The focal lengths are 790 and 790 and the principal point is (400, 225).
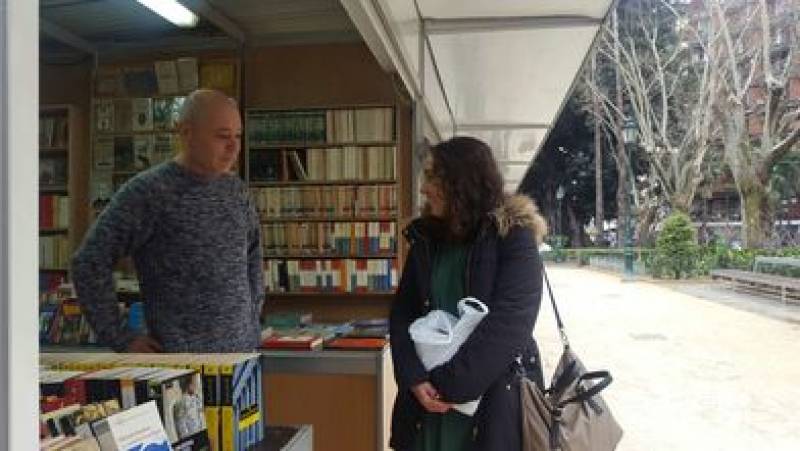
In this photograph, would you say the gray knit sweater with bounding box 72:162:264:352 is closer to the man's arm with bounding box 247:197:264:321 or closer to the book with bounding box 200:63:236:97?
the man's arm with bounding box 247:197:264:321

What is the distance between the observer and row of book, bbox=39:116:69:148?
4.97m

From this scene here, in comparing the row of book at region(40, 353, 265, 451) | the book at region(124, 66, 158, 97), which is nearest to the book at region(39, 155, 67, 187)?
the book at region(124, 66, 158, 97)

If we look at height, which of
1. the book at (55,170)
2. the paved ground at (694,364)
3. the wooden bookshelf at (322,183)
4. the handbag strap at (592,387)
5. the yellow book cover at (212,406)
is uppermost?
the book at (55,170)

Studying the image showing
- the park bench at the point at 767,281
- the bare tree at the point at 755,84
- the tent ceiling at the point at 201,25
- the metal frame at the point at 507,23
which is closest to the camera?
the metal frame at the point at 507,23

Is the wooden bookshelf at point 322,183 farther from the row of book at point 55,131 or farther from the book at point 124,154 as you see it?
the row of book at point 55,131

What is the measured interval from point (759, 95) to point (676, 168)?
3.05 metres

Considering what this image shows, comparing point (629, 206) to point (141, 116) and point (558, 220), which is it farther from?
point (141, 116)

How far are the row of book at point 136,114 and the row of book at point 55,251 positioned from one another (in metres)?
0.74

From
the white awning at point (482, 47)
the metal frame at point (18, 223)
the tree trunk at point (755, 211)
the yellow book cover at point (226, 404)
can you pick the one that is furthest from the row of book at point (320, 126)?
the tree trunk at point (755, 211)

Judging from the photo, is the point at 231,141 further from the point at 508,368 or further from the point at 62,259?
the point at 62,259

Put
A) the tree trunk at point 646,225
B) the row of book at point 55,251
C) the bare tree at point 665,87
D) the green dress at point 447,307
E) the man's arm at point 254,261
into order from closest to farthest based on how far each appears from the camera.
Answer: the green dress at point 447,307 < the man's arm at point 254,261 < the row of book at point 55,251 < the bare tree at point 665,87 < the tree trunk at point 646,225

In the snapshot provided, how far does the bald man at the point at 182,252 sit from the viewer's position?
6.58 feet

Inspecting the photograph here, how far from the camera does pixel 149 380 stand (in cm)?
130

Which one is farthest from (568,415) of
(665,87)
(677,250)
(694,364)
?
(665,87)
